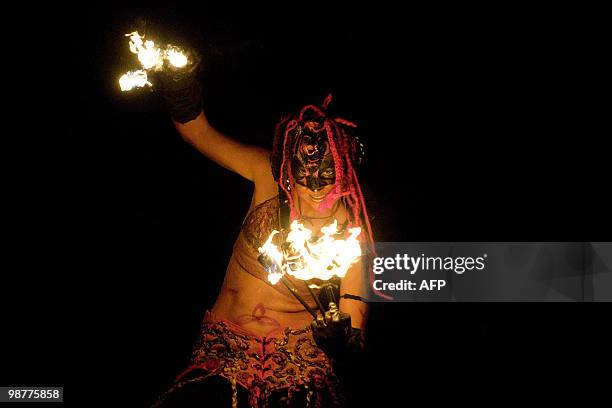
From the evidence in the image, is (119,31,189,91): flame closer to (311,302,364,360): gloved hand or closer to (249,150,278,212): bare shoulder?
(249,150,278,212): bare shoulder

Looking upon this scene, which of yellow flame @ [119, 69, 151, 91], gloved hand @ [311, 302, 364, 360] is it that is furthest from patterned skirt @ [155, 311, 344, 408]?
yellow flame @ [119, 69, 151, 91]

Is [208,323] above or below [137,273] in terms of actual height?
below

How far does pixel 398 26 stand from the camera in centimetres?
398

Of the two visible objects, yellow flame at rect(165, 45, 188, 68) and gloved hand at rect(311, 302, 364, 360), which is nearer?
gloved hand at rect(311, 302, 364, 360)

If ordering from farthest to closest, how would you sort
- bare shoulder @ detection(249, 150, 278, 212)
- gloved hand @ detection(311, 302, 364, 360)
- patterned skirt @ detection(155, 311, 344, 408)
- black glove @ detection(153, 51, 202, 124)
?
bare shoulder @ detection(249, 150, 278, 212) < black glove @ detection(153, 51, 202, 124) < patterned skirt @ detection(155, 311, 344, 408) < gloved hand @ detection(311, 302, 364, 360)

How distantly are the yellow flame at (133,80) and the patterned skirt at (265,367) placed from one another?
3.80 ft

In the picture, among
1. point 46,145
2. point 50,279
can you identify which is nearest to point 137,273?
point 50,279

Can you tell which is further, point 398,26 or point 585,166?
point 585,166

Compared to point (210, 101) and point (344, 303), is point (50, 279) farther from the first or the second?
point (344, 303)

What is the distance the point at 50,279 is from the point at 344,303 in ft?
5.99

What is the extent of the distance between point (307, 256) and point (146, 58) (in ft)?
4.00

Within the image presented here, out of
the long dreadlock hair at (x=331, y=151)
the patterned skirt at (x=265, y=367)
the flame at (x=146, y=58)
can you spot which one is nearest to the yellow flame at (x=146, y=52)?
the flame at (x=146, y=58)

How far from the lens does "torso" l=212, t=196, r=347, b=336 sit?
3.49m

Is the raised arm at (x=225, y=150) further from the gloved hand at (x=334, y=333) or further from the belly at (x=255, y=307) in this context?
the gloved hand at (x=334, y=333)
